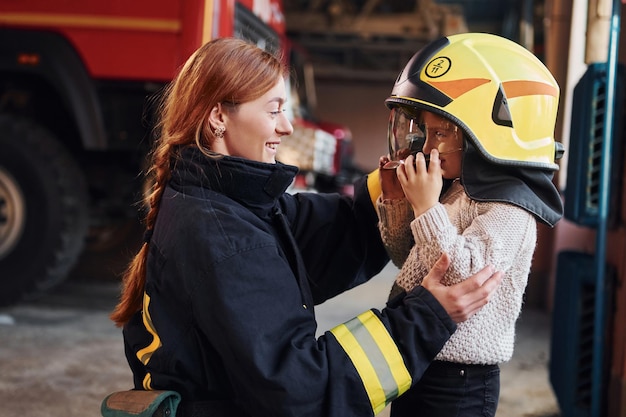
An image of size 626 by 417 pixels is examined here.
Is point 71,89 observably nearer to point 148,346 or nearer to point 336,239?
point 336,239

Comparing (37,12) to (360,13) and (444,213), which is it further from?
(360,13)

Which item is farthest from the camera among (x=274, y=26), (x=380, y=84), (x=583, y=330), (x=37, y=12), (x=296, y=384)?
(x=380, y=84)

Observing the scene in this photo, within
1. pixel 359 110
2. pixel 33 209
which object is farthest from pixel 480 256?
pixel 359 110

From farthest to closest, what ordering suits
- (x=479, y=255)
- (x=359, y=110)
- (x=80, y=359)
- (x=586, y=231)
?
(x=359, y=110) → (x=80, y=359) → (x=586, y=231) → (x=479, y=255)

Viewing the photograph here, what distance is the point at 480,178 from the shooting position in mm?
1616

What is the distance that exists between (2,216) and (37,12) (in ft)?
4.30

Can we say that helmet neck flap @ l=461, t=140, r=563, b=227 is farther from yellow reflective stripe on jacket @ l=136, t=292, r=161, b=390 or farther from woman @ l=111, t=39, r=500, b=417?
yellow reflective stripe on jacket @ l=136, t=292, r=161, b=390

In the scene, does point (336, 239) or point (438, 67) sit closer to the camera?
point (438, 67)


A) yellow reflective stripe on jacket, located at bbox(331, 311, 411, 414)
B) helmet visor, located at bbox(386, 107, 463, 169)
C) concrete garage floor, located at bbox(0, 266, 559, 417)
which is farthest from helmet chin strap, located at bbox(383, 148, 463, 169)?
concrete garage floor, located at bbox(0, 266, 559, 417)

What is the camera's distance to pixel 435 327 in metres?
1.43

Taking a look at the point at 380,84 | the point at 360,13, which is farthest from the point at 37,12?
the point at 380,84

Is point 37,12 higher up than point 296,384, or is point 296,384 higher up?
point 37,12

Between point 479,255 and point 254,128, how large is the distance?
0.56 m

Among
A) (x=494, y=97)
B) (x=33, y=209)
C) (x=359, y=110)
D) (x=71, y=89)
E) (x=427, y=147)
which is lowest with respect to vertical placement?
(x=33, y=209)
